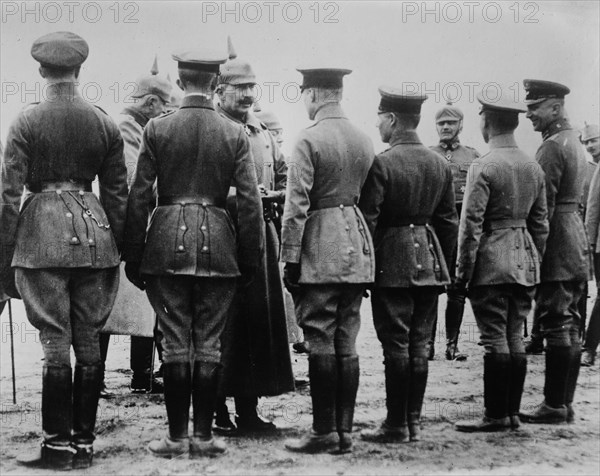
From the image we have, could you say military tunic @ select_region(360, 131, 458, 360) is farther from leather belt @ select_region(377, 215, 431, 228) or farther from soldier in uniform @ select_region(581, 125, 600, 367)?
soldier in uniform @ select_region(581, 125, 600, 367)

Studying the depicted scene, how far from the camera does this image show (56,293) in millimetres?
4035

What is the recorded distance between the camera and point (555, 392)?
5.23 m

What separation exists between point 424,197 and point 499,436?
1.63 m

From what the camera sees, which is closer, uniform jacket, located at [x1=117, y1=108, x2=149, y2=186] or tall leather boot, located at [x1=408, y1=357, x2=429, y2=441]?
tall leather boot, located at [x1=408, y1=357, x2=429, y2=441]

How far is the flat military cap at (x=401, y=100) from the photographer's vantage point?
4.76 meters

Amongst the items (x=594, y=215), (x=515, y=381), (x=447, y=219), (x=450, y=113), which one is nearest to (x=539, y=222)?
(x=447, y=219)

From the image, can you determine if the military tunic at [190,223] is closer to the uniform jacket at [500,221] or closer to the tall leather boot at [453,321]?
the uniform jacket at [500,221]

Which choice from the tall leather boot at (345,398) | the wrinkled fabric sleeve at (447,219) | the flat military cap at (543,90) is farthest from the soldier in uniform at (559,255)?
the tall leather boot at (345,398)

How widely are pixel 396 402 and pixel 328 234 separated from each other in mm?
1162

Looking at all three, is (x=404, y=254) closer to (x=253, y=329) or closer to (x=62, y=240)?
(x=253, y=329)

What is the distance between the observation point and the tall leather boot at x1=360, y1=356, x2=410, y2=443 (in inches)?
182

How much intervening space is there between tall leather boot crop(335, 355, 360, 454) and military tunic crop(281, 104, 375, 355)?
0.28 ft

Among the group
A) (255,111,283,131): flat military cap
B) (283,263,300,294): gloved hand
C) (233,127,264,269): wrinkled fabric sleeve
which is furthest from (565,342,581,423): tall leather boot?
(255,111,283,131): flat military cap

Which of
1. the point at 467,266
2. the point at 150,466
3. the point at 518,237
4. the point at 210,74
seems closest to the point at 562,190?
the point at 518,237
